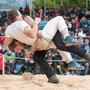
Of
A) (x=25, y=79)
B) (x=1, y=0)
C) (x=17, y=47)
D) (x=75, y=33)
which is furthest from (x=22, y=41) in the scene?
(x=1, y=0)

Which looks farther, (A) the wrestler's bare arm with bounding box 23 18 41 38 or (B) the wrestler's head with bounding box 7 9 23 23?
(B) the wrestler's head with bounding box 7 9 23 23

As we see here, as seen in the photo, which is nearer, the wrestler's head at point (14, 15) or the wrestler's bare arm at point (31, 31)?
the wrestler's bare arm at point (31, 31)

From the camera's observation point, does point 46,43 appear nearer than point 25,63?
Yes

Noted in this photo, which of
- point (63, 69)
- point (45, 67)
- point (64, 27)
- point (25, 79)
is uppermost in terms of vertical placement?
point (64, 27)

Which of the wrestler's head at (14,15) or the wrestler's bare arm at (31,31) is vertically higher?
the wrestler's head at (14,15)

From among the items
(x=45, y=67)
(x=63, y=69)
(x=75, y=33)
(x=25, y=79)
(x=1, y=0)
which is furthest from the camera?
(x=1, y=0)

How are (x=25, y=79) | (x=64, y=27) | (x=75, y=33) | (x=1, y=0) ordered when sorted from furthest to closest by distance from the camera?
(x=1, y=0), (x=75, y=33), (x=25, y=79), (x=64, y=27)

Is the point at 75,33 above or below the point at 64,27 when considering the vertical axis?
below

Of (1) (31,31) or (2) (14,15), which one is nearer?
(1) (31,31)

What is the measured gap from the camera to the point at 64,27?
201 inches

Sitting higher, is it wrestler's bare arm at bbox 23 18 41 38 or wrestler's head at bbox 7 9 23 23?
wrestler's head at bbox 7 9 23 23

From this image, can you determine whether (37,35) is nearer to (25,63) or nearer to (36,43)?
(36,43)

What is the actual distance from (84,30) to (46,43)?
7642mm

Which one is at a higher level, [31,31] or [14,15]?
[14,15]
